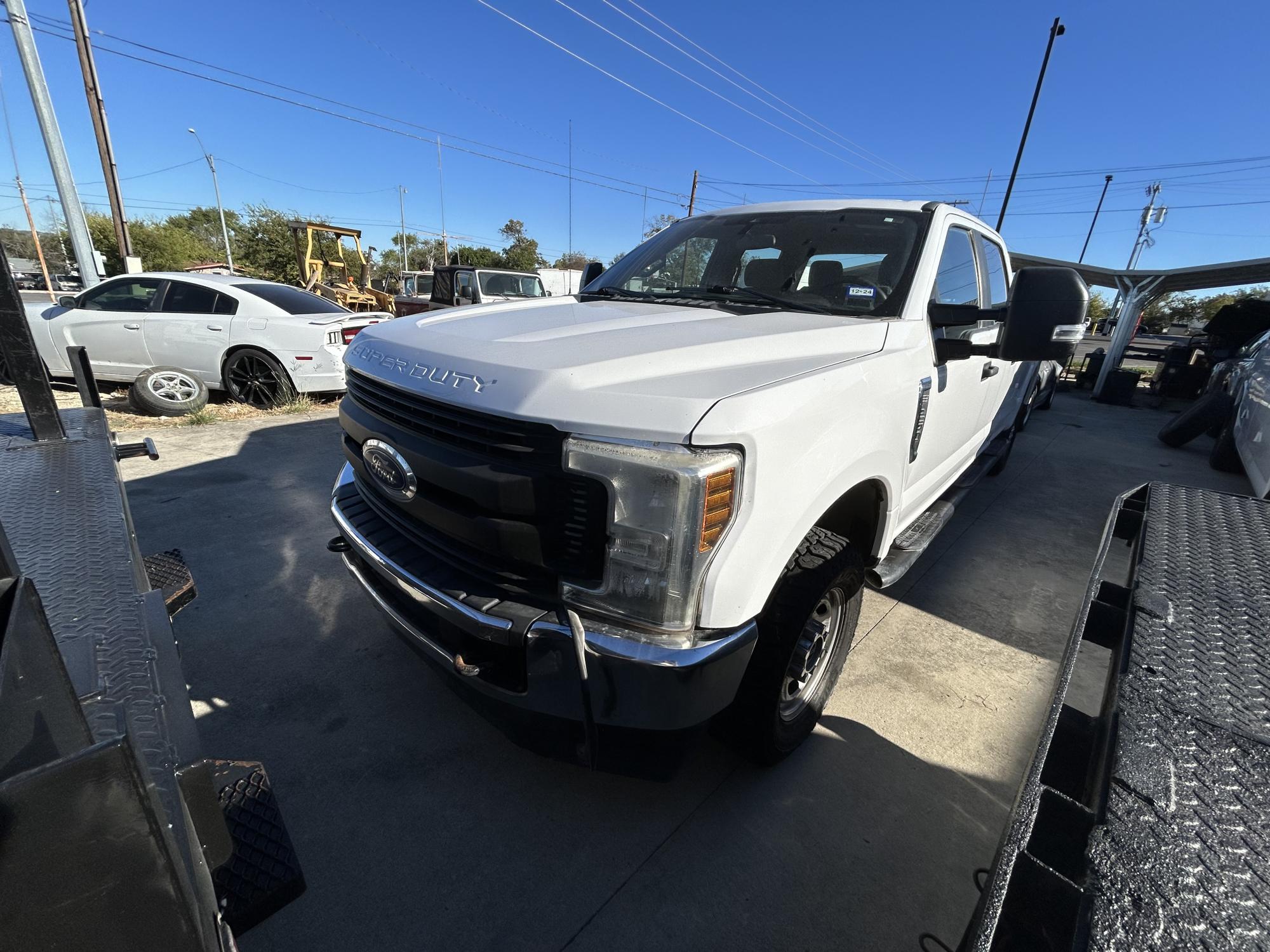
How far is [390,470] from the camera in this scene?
1.82m

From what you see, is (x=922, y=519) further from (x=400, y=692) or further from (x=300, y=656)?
(x=300, y=656)

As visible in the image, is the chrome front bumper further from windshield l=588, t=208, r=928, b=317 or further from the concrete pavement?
windshield l=588, t=208, r=928, b=317

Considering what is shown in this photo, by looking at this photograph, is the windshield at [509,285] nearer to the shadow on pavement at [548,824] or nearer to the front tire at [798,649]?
the shadow on pavement at [548,824]

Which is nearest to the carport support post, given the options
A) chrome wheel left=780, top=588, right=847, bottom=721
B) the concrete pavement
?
the concrete pavement

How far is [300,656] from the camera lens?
262cm

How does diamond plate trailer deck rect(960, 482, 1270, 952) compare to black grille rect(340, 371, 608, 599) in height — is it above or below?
below

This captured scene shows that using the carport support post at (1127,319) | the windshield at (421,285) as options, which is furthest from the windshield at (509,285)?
the carport support post at (1127,319)

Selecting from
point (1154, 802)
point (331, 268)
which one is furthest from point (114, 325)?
point (331, 268)

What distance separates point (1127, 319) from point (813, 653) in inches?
645

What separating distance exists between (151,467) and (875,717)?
5746 millimetres

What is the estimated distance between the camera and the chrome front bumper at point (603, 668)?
1383 mm

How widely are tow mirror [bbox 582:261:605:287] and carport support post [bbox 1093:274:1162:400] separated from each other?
562 inches

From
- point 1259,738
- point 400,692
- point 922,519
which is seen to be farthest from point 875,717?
point 400,692

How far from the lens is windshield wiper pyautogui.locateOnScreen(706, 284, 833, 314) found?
92.5 inches
